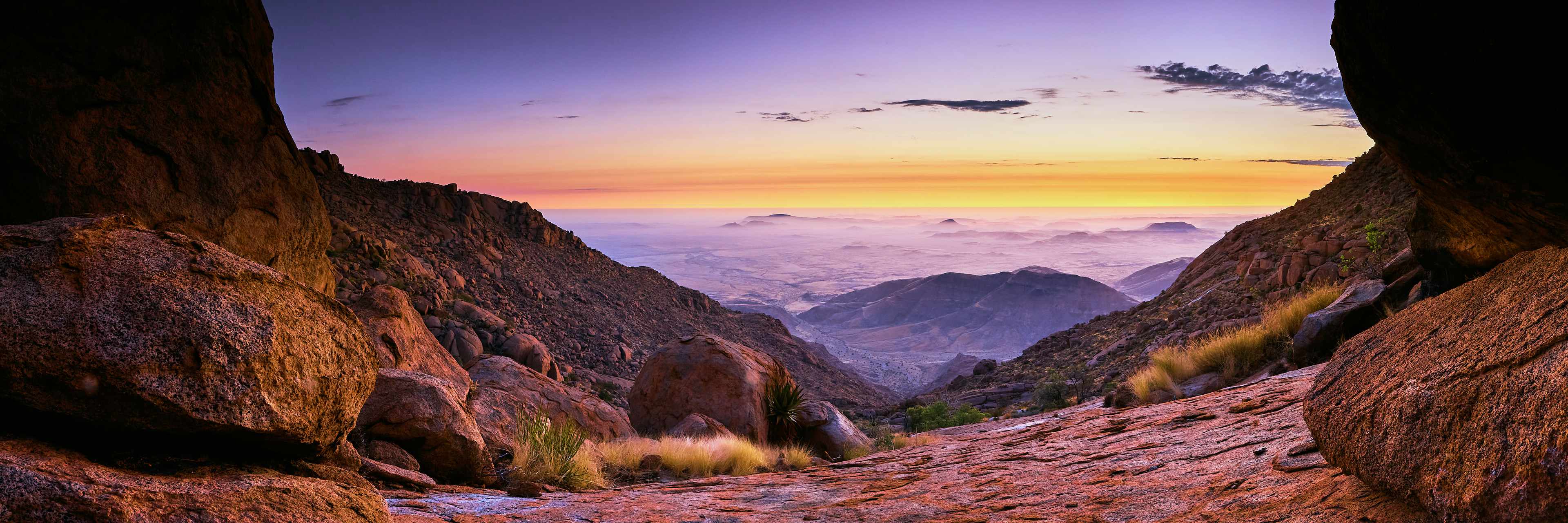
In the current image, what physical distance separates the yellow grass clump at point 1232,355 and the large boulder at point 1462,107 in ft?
19.0

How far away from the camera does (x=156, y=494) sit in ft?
8.87

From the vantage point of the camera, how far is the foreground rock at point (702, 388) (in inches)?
522

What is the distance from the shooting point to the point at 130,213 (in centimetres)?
680

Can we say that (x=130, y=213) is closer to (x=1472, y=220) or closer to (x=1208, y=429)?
(x=1208, y=429)

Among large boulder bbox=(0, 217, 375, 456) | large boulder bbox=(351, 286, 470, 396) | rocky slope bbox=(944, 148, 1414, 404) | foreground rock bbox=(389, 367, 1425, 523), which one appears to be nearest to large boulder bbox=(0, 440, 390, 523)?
large boulder bbox=(0, 217, 375, 456)

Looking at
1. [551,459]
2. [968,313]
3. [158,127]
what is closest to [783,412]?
[551,459]

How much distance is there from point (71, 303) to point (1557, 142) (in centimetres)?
653

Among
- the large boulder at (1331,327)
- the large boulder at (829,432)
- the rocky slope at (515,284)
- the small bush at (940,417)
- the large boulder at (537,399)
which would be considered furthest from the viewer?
the rocky slope at (515,284)

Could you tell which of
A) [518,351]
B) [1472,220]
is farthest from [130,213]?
[518,351]

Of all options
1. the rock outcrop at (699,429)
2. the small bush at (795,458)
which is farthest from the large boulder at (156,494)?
the rock outcrop at (699,429)

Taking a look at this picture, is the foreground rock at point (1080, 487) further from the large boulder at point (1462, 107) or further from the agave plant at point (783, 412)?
the agave plant at point (783, 412)

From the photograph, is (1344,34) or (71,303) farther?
(1344,34)

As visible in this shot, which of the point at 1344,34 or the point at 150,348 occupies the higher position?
the point at 1344,34

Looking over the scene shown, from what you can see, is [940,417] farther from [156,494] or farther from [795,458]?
[156,494]
